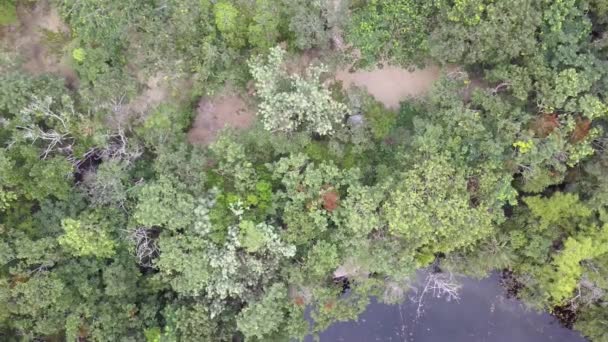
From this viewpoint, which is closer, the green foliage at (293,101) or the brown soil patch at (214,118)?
the green foliage at (293,101)

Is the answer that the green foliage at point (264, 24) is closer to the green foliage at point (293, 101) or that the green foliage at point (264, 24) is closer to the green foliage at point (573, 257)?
the green foliage at point (293, 101)

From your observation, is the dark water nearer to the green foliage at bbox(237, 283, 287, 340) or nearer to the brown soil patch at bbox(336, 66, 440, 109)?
the green foliage at bbox(237, 283, 287, 340)

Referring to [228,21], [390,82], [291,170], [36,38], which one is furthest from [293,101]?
[36,38]

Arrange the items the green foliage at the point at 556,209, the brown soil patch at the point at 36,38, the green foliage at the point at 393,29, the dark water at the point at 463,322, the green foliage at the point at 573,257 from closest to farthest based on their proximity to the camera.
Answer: the green foliage at the point at 573,257 < the green foliage at the point at 556,209 < the green foliage at the point at 393,29 < the brown soil patch at the point at 36,38 < the dark water at the point at 463,322

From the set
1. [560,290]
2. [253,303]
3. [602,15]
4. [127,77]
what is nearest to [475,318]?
[560,290]

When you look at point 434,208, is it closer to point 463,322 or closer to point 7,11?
point 463,322

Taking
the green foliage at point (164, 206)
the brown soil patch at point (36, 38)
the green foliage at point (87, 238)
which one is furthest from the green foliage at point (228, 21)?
the green foliage at point (87, 238)
